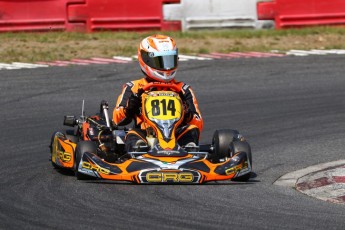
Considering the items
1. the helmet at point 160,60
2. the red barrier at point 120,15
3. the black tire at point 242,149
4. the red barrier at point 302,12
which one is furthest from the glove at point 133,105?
the red barrier at point 302,12

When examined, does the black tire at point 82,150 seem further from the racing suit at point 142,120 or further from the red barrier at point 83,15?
the red barrier at point 83,15

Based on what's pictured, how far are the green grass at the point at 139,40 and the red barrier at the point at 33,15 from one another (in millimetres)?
154

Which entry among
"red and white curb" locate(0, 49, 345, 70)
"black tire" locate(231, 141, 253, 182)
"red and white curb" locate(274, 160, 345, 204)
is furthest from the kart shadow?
"red and white curb" locate(0, 49, 345, 70)

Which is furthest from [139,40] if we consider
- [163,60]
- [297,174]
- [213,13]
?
[297,174]

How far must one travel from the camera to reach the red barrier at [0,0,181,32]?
63.4 ft

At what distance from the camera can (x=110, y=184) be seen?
9023mm

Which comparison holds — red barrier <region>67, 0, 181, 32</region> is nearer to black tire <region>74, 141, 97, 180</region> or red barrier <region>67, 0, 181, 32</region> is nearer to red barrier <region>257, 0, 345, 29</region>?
red barrier <region>257, 0, 345, 29</region>

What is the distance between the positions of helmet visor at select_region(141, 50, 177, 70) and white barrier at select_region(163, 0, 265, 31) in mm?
9267

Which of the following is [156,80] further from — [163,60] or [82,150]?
[82,150]

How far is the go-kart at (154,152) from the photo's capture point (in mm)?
8953

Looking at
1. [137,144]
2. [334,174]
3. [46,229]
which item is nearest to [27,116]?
[137,144]

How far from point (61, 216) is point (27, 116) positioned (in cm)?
575

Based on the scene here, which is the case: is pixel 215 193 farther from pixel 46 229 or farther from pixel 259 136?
pixel 259 136

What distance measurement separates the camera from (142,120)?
998cm
